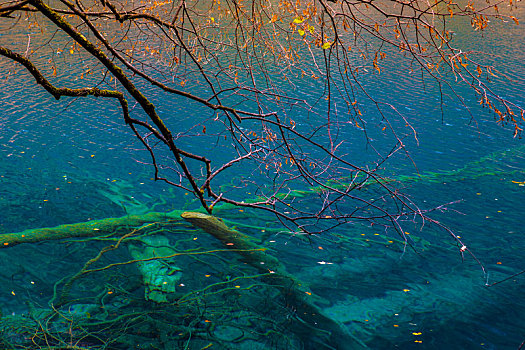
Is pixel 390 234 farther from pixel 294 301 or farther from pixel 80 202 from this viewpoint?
pixel 80 202

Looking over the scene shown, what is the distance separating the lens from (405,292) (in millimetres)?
7090

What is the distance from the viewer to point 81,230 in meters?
8.33

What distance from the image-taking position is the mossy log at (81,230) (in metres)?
8.03

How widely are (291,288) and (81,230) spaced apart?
3.74 metres

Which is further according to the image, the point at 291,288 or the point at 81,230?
the point at 81,230

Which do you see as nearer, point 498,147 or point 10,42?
point 498,147

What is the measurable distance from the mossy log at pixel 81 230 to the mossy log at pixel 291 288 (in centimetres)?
75

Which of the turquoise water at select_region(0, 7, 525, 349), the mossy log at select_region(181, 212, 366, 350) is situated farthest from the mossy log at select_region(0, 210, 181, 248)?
the mossy log at select_region(181, 212, 366, 350)

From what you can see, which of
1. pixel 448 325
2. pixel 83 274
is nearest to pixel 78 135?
pixel 83 274

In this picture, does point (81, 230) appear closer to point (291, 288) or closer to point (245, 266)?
point (245, 266)

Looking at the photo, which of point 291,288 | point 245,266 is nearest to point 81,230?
point 245,266

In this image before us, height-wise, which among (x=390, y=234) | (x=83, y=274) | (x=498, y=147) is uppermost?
(x=498, y=147)

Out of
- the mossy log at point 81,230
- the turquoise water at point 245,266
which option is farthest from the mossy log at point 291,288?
the mossy log at point 81,230

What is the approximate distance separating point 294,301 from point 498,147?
8.10m
